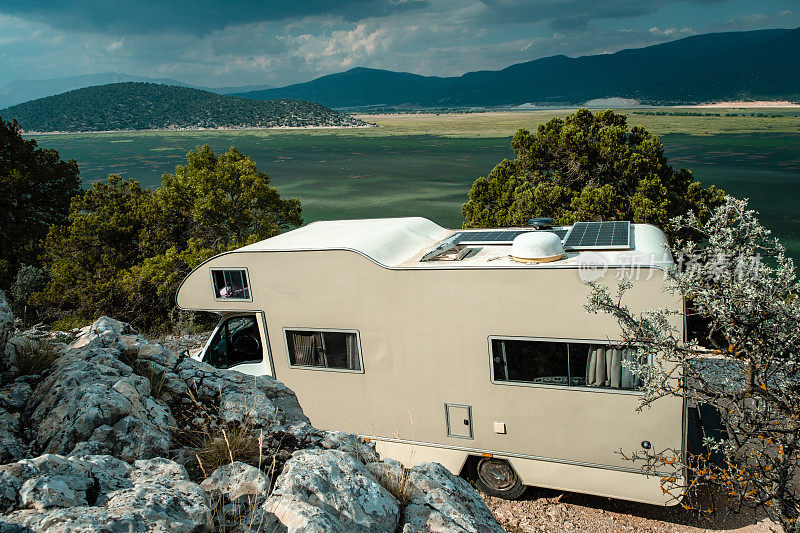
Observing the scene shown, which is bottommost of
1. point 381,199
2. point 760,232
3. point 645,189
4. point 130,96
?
point 381,199

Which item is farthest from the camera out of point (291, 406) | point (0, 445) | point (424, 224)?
point (424, 224)

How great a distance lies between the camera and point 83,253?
19000 millimetres

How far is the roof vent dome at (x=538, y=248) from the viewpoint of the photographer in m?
6.27

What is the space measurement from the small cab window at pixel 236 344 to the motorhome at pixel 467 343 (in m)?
0.02

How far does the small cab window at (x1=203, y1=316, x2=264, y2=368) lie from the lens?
781 centimetres

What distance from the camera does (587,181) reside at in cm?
1772

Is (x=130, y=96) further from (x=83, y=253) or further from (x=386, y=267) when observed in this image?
(x=386, y=267)

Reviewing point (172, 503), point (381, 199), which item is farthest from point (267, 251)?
point (381, 199)

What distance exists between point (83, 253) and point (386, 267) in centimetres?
1725

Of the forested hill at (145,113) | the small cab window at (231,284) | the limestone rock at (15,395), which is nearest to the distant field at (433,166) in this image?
the small cab window at (231,284)

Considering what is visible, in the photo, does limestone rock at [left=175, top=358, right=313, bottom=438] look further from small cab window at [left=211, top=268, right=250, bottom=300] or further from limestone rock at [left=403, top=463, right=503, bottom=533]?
small cab window at [left=211, top=268, right=250, bottom=300]

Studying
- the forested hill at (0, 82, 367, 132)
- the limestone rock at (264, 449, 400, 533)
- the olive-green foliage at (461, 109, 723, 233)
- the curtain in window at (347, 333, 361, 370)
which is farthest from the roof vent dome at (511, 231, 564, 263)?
the forested hill at (0, 82, 367, 132)

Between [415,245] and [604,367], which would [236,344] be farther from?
[604,367]

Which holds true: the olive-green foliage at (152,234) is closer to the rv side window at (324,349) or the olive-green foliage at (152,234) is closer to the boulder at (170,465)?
the rv side window at (324,349)
